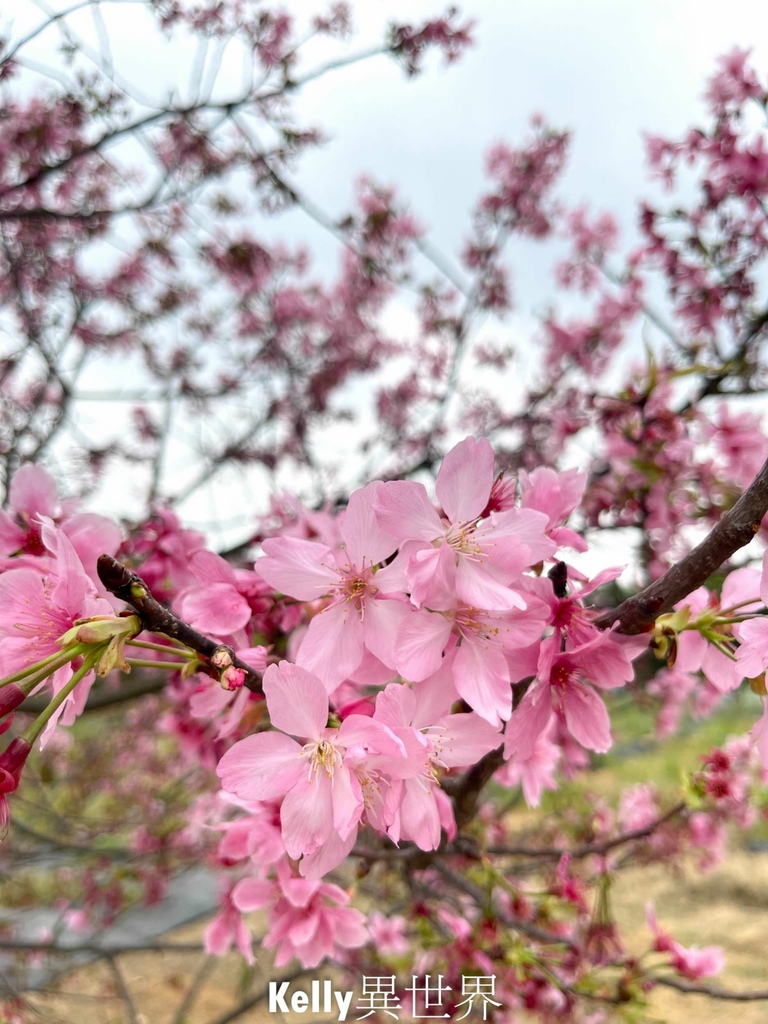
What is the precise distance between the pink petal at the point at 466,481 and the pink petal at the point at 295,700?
0.26m

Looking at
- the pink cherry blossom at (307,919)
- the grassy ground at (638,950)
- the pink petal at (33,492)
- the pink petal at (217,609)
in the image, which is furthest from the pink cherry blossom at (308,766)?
the grassy ground at (638,950)

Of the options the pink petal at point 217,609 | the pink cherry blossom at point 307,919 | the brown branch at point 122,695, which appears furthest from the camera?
the brown branch at point 122,695

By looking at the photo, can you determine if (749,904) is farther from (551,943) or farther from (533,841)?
(551,943)

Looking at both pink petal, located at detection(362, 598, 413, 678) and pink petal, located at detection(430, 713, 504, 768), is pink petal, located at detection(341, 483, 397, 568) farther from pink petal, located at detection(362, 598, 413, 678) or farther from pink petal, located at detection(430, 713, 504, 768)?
pink petal, located at detection(430, 713, 504, 768)

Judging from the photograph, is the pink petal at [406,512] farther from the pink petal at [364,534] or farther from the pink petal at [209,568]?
the pink petal at [209,568]

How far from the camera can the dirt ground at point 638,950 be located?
3707 millimetres

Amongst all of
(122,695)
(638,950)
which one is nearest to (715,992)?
(122,695)

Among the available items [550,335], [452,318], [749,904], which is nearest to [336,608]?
[550,335]

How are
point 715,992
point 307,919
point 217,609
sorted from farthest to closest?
point 715,992 → point 307,919 → point 217,609

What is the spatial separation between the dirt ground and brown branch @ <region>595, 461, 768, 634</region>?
2701mm

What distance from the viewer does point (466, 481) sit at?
30.2 inches

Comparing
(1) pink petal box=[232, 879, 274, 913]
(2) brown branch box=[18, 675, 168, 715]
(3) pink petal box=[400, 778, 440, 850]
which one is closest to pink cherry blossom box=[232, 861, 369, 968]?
(1) pink petal box=[232, 879, 274, 913]

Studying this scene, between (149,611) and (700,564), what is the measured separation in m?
0.59

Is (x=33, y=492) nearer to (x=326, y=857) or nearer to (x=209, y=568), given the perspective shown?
(x=209, y=568)
